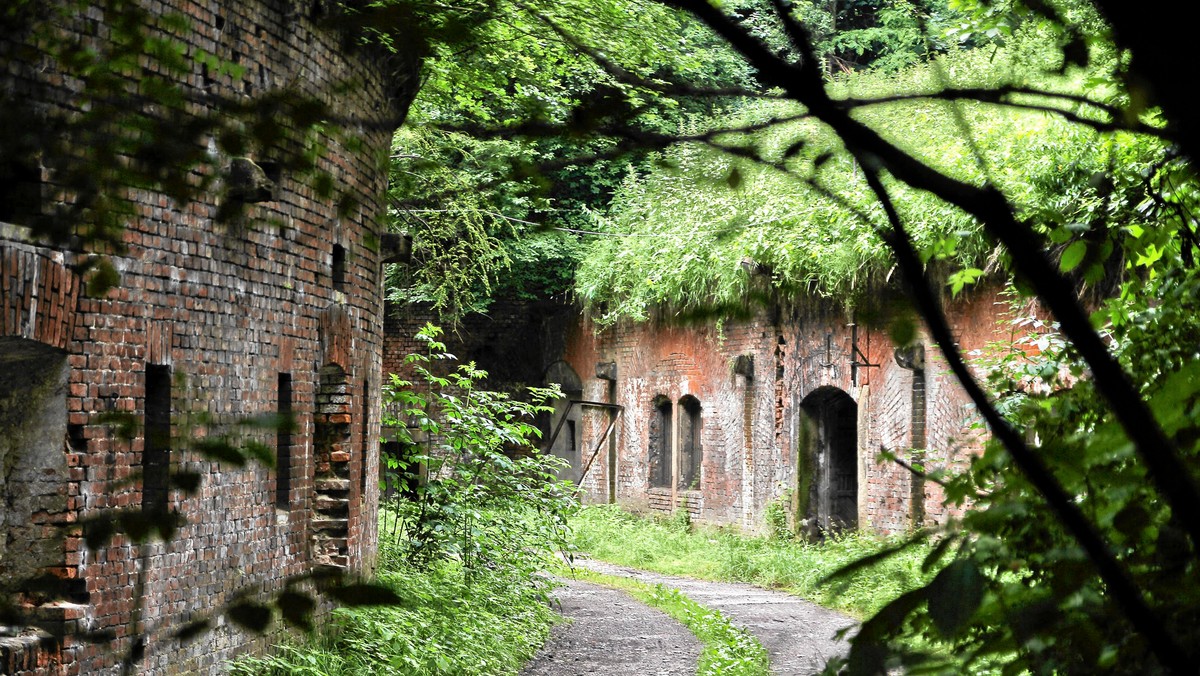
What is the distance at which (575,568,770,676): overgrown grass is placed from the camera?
1001 cm

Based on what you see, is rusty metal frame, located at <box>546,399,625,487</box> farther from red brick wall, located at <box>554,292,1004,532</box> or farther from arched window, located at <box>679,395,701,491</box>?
arched window, located at <box>679,395,701,491</box>

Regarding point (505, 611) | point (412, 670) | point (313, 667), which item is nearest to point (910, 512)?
point (505, 611)

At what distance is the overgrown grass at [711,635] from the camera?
10.0 meters

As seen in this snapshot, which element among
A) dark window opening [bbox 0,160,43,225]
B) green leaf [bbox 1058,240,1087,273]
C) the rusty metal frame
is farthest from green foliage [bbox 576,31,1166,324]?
dark window opening [bbox 0,160,43,225]

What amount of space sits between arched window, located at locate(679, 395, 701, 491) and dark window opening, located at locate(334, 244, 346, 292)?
40.4ft

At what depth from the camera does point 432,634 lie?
31.2ft

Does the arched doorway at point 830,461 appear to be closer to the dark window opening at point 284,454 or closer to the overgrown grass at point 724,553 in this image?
the overgrown grass at point 724,553

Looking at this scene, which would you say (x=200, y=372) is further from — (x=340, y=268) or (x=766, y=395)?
(x=766, y=395)

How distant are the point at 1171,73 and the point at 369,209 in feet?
29.2

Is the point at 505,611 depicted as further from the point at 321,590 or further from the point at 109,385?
the point at 321,590

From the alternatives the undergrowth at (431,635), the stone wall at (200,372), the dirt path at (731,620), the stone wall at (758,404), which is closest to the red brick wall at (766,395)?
the stone wall at (758,404)

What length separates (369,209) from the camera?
9.59 metres

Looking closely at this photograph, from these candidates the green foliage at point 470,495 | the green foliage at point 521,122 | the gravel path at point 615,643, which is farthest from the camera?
the green foliage at point 470,495

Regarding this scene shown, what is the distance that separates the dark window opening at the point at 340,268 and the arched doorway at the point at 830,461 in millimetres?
10034
